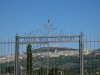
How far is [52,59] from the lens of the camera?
14039mm

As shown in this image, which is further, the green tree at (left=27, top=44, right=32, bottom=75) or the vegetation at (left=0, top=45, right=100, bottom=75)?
the green tree at (left=27, top=44, right=32, bottom=75)

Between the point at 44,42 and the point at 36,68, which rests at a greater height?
the point at 44,42

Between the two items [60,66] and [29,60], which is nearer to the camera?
[29,60]

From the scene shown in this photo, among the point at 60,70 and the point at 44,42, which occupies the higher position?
the point at 44,42

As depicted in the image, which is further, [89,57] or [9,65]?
[9,65]

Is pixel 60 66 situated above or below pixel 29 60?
below

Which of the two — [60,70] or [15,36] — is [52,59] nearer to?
[60,70]

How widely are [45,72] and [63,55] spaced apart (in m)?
1.18

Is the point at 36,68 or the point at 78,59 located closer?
the point at 78,59

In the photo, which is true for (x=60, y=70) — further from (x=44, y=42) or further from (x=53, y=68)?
(x=44, y=42)

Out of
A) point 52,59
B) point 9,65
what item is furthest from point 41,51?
point 9,65

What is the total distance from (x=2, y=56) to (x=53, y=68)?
8.05ft

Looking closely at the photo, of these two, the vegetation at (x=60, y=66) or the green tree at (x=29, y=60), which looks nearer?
the vegetation at (x=60, y=66)

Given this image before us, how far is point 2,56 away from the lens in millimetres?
13984
